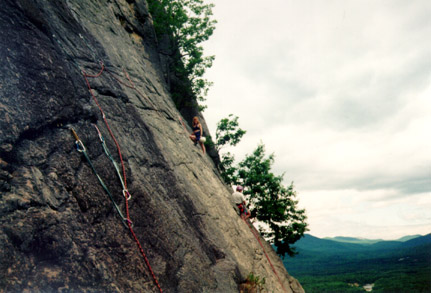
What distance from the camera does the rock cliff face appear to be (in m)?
4.02

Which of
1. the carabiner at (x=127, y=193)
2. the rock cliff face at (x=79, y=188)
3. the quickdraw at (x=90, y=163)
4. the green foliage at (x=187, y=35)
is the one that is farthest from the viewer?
the green foliage at (x=187, y=35)

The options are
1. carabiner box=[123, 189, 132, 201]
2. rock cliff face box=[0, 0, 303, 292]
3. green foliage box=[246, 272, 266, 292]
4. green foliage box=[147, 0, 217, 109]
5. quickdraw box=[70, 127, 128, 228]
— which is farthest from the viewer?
green foliage box=[147, 0, 217, 109]

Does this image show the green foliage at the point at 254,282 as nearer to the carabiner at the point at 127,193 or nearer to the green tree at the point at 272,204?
the carabiner at the point at 127,193

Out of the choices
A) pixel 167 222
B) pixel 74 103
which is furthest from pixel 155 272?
pixel 74 103

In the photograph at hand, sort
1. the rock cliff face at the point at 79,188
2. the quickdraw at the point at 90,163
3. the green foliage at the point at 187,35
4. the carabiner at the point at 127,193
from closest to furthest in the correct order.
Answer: the rock cliff face at the point at 79,188, the quickdraw at the point at 90,163, the carabiner at the point at 127,193, the green foliage at the point at 187,35

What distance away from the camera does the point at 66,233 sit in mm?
4277

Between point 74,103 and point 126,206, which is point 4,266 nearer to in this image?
point 126,206

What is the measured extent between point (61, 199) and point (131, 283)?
1819 mm

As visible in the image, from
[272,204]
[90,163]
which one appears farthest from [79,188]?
[272,204]

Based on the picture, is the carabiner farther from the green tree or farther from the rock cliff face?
the green tree

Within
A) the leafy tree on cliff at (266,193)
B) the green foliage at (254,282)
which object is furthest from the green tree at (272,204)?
the green foliage at (254,282)

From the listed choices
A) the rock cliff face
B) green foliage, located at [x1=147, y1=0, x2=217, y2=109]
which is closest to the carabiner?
the rock cliff face

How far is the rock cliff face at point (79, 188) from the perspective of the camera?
4020 millimetres

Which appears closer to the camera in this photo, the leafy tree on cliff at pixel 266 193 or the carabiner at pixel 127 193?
the carabiner at pixel 127 193
